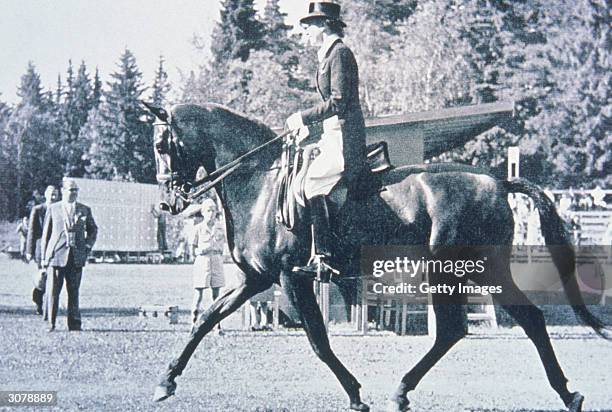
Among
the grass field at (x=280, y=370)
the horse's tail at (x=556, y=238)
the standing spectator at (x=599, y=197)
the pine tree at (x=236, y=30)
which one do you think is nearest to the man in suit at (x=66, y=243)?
the grass field at (x=280, y=370)

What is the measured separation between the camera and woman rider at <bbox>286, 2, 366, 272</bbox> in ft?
19.1

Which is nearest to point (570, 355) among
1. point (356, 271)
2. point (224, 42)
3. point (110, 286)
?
point (356, 271)

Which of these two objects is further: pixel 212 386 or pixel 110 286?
pixel 110 286

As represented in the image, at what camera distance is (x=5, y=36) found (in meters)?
7.06

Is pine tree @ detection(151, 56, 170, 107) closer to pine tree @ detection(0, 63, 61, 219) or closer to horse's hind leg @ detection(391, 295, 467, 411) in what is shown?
pine tree @ detection(0, 63, 61, 219)

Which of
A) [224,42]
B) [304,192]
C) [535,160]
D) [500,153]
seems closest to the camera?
[304,192]

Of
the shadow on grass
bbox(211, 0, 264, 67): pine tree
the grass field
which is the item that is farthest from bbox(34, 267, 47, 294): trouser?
bbox(211, 0, 264, 67): pine tree

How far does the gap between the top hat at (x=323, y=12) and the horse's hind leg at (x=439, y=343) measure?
1835 mm

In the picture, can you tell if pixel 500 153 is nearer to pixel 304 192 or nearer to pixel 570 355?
pixel 570 355

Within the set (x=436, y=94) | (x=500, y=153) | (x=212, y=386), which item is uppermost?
(x=436, y=94)

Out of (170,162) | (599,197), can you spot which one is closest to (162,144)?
(170,162)

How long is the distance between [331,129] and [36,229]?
5.26 meters

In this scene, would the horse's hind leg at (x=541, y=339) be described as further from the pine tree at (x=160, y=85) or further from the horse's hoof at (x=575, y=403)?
the pine tree at (x=160, y=85)

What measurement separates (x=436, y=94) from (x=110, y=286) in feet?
21.5
